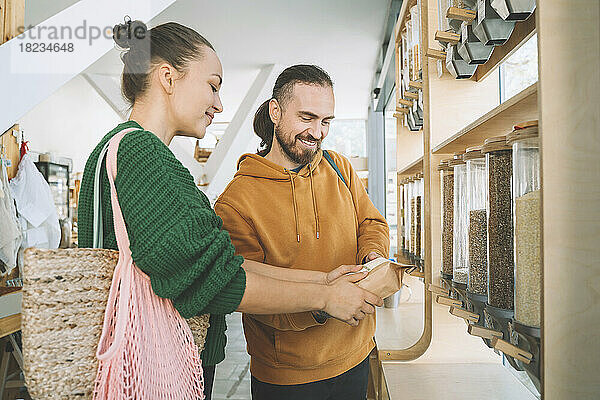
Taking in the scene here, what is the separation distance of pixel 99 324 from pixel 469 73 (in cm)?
120

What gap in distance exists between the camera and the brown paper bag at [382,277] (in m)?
1.46

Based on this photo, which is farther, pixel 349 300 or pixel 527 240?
pixel 349 300

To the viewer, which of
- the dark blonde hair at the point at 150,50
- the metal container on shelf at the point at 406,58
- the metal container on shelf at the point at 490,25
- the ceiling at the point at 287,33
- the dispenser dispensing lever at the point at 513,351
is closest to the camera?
the dispenser dispensing lever at the point at 513,351

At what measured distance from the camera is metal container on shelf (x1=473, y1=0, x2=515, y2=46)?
3.77ft

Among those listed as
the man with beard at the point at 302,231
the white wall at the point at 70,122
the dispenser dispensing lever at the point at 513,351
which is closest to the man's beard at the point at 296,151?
the man with beard at the point at 302,231

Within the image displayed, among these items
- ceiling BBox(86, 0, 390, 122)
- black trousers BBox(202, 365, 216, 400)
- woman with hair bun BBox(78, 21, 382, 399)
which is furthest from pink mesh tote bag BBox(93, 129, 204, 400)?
ceiling BBox(86, 0, 390, 122)

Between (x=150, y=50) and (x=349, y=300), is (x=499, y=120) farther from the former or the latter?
(x=150, y=50)

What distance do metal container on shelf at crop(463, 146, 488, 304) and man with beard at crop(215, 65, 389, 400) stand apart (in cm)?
46

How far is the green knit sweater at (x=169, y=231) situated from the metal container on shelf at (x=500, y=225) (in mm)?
525

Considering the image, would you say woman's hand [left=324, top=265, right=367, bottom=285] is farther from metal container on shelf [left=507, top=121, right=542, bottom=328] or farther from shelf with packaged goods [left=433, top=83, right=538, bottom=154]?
metal container on shelf [left=507, top=121, right=542, bottom=328]

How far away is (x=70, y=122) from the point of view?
7.73m

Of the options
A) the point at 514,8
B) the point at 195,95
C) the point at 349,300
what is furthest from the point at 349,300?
the point at 514,8

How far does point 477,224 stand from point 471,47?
462 millimetres

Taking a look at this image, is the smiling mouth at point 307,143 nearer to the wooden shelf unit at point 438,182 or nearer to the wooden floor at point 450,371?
the wooden shelf unit at point 438,182
